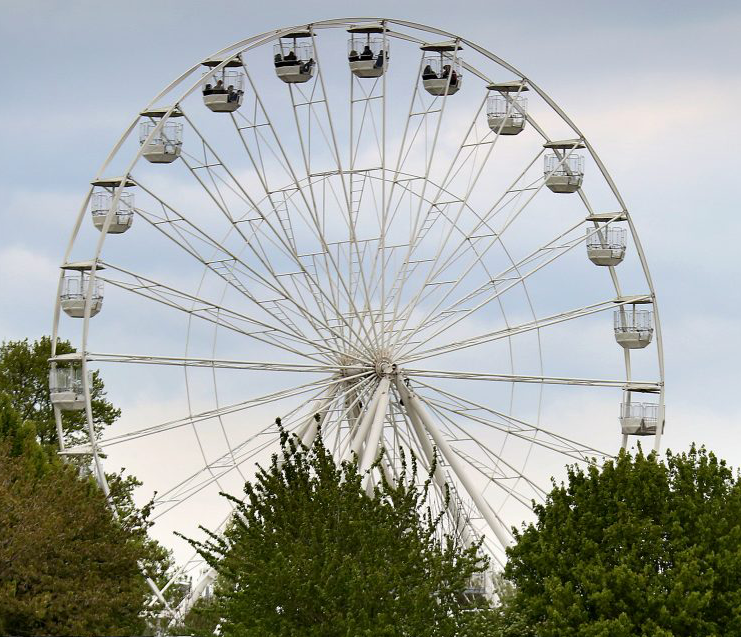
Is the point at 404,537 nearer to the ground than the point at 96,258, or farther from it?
nearer to the ground

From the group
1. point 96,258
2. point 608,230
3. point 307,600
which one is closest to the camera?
point 307,600

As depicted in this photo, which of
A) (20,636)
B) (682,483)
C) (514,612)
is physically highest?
(682,483)

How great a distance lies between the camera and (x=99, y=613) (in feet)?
148

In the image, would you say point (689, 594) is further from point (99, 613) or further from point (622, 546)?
point (99, 613)

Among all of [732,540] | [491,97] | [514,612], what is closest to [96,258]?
[491,97]

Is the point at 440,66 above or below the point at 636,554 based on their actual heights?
above

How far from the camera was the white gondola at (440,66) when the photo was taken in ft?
188

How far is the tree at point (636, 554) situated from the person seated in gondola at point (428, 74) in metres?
14.1

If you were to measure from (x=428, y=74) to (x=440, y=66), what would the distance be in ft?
1.45

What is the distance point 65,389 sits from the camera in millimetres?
56375

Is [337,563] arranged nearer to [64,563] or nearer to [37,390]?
[64,563]

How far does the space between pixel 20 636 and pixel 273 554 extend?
6.17 meters

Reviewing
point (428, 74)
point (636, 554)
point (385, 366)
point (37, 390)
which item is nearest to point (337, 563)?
point (636, 554)

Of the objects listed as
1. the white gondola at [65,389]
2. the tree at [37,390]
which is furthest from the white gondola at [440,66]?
the tree at [37,390]
